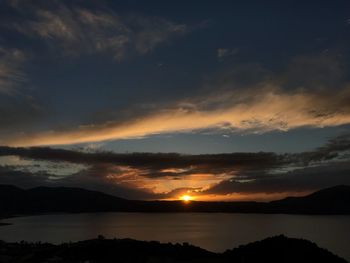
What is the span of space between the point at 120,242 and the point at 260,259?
19806 millimetres

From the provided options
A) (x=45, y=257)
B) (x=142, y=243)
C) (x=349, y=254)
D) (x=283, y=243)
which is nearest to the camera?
(x=283, y=243)

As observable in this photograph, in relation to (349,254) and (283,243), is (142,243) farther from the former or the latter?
(349,254)

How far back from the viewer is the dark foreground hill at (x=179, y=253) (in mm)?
50438

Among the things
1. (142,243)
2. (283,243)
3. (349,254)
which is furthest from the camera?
(349,254)

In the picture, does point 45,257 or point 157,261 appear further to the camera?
point 45,257

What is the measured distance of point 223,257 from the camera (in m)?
52.9

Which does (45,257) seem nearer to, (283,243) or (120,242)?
(120,242)

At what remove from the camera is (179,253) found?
54.6 m

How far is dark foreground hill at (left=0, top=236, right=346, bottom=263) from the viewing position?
50.4 m

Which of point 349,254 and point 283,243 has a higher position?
point 283,243

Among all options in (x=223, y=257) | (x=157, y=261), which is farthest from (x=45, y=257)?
(x=223, y=257)

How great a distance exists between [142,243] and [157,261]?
449 inches

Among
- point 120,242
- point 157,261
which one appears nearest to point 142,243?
point 120,242

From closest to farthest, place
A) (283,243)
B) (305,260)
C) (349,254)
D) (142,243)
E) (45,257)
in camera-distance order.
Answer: (305,260), (283,243), (45,257), (142,243), (349,254)
